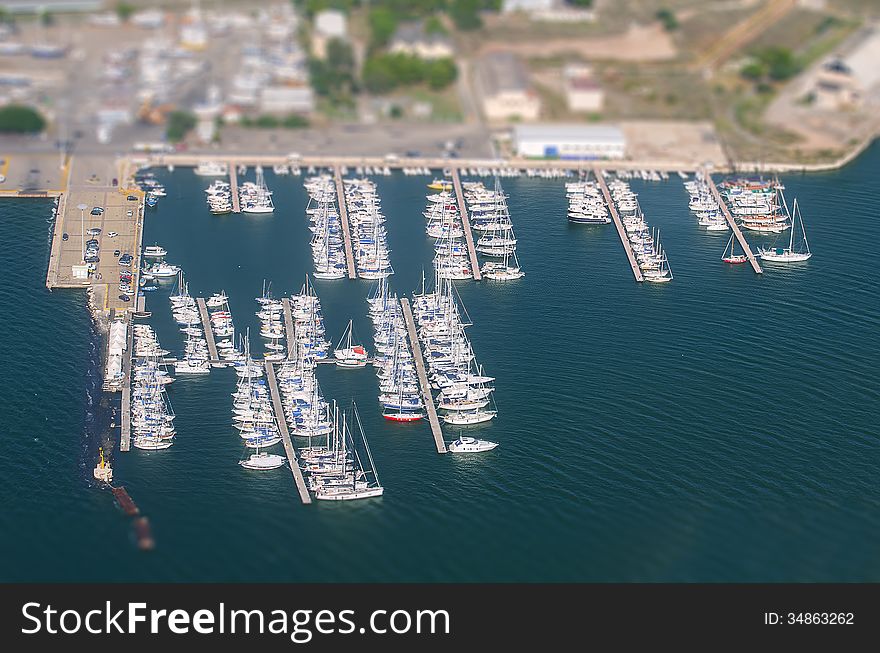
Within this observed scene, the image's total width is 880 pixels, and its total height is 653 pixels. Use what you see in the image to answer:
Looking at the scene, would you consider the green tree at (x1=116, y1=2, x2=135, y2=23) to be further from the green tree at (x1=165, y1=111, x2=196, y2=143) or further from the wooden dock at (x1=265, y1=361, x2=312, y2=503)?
the wooden dock at (x1=265, y1=361, x2=312, y2=503)

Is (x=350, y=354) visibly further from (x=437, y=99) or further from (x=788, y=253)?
(x=437, y=99)

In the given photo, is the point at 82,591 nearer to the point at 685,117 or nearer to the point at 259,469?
the point at 259,469

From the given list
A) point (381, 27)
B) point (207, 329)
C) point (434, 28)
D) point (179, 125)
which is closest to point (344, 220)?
point (207, 329)

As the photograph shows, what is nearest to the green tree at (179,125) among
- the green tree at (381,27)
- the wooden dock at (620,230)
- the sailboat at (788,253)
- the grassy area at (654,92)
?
the green tree at (381,27)

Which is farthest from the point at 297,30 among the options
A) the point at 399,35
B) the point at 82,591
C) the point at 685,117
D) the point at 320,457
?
the point at 82,591

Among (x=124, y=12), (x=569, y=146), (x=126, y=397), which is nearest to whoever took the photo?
(x=126, y=397)

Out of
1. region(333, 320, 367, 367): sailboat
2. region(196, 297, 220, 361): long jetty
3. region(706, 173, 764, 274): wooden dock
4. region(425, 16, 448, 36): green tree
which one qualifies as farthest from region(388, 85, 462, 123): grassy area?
region(333, 320, 367, 367): sailboat
